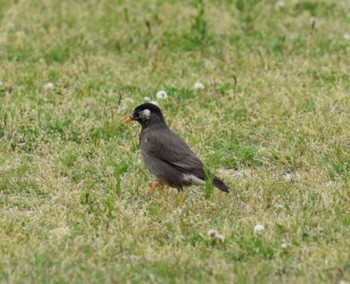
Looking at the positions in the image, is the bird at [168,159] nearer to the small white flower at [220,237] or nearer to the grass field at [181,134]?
the grass field at [181,134]

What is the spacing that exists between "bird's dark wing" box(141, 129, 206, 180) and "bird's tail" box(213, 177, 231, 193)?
0.38 feet

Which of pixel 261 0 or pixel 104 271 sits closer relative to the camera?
pixel 104 271

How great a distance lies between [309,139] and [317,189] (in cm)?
130

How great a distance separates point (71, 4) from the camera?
45.2 feet

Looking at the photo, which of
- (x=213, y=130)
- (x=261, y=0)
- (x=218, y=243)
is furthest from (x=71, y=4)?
(x=218, y=243)

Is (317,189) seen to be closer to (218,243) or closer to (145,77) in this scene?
(218,243)

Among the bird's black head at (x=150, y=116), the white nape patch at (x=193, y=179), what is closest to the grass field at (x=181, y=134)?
the white nape patch at (x=193, y=179)

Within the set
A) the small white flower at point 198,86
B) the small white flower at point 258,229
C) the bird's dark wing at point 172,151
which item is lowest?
the small white flower at point 198,86

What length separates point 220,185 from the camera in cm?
782

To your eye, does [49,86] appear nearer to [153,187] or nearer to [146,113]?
[146,113]

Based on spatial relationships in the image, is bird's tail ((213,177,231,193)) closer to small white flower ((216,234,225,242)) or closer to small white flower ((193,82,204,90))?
small white flower ((216,234,225,242))

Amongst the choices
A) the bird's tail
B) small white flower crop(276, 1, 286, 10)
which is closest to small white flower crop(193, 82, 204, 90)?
the bird's tail

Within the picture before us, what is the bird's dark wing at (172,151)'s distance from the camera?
26.3ft

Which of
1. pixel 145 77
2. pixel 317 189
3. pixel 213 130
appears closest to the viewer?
pixel 317 189
